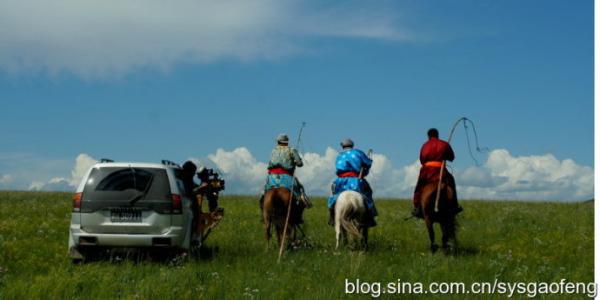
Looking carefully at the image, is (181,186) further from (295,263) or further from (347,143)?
(347,143)

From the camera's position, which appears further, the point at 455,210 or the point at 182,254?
the point at 455,210

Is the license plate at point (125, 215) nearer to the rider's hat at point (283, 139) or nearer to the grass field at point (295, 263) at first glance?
the grass field at point (295, 263)

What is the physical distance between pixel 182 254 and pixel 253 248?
325cm

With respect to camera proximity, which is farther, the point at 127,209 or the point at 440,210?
the point at 440,210

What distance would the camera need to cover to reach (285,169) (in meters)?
16.6

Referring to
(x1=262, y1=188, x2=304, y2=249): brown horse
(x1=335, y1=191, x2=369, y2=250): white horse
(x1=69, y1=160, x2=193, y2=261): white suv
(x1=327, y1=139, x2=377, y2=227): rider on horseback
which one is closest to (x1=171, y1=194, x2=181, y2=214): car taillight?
(x1=69, y1=160, x2=193, y2=261): white suv

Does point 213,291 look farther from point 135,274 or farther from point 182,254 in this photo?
point 182,254

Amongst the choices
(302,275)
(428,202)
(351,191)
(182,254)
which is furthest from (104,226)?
(428,202)

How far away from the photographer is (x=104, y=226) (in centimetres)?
1398

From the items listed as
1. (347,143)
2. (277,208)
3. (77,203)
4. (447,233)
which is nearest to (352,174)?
(347,143)

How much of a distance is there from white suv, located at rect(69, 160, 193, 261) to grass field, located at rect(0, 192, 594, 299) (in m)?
0.53

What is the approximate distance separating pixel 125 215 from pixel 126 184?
625 mm

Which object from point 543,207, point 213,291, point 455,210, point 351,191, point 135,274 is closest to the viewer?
point 213,291

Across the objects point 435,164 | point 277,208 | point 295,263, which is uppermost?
point 435,164
